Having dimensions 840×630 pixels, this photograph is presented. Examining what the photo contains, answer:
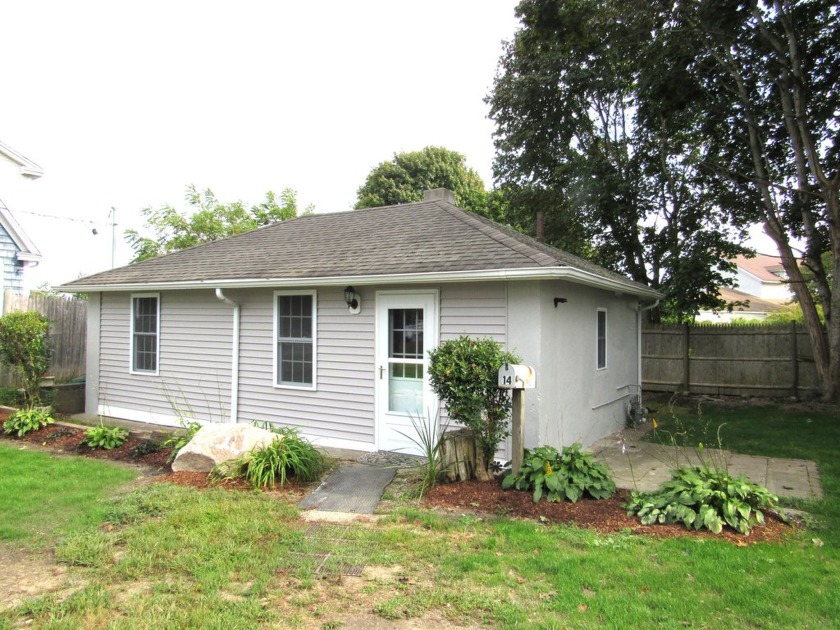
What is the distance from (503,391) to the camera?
18.3 feet

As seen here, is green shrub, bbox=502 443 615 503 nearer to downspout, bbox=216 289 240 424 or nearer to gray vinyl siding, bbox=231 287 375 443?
gray vinyl siding, bbox=231 287 375 443

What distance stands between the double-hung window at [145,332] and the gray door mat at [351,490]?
5090 millimetres

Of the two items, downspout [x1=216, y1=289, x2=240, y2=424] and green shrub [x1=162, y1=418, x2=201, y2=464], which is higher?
downspout [x1=216, y1=289, x2=240, y2=424]

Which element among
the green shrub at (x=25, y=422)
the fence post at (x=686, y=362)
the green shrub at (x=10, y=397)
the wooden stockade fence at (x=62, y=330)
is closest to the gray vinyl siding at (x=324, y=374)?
the green shrub at (x=25, y=422)

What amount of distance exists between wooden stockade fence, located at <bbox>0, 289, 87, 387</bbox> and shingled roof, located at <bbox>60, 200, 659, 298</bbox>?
2.26 m

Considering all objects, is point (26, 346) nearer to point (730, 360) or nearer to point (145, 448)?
point (145, 448)

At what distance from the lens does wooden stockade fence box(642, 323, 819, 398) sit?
11.9 metres

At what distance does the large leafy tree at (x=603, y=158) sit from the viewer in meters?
A: 12.8

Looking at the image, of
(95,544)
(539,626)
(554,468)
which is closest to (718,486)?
(554,468)

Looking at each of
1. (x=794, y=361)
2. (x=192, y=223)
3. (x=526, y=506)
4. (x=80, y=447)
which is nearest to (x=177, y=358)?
(x=80, y=447)

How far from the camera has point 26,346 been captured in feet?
30.0

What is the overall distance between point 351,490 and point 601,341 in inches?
196

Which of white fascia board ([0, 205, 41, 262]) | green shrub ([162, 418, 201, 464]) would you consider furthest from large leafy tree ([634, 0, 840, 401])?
white fascia board ([0, 205, 41, 262])

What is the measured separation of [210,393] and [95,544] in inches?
190
